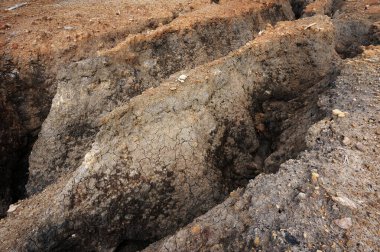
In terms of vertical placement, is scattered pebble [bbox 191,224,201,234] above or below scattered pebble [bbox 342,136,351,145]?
below

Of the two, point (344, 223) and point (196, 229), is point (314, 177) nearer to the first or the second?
point (344, 223)

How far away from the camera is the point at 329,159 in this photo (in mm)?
2934

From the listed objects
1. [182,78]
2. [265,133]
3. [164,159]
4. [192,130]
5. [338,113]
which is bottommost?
[265,133]

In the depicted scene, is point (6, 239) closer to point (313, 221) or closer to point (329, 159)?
point (313, 221)

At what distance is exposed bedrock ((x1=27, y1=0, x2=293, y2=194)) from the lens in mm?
5340

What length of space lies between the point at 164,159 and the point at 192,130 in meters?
0.53

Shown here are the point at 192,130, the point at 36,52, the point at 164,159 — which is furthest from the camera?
the point at 36,52

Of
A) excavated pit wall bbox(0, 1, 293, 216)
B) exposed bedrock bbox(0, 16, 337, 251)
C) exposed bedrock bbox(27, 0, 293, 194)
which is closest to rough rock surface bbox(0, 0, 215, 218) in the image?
excavated pit wall bbox(0, 1, 293, 216)

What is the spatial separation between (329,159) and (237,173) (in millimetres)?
1528

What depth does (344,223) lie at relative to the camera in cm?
240

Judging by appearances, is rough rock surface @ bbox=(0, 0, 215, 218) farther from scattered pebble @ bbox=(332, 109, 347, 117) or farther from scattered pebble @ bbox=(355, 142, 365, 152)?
scattered pebble @ bbox=(355, 142, 365, 152)

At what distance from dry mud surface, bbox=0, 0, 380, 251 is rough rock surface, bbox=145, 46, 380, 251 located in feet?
0.04

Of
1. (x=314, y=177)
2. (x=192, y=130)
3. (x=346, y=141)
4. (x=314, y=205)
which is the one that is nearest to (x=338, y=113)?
(x=346, y=141)

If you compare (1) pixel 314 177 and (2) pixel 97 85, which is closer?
(1) pixel 314 177
